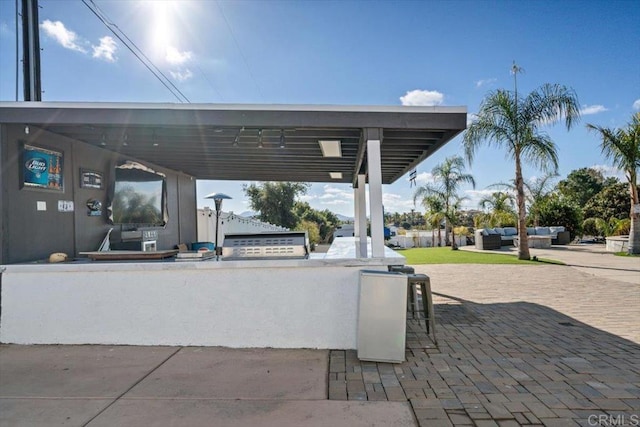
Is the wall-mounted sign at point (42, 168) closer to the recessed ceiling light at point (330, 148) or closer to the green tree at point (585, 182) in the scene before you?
the recessed ceiling light at point (330, 148)

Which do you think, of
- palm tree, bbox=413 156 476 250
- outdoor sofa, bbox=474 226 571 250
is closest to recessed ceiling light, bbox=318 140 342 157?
outdoor sofa, bbox=474 226 571 250

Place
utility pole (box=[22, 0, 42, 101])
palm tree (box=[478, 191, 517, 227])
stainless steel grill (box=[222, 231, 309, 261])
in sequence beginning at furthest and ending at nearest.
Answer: palm tree (box=[478, 191, 517, 227]), utility pole (box=[22, 0, 42, 101]), stainless steel grill (box=[222, 231, 309, 261])

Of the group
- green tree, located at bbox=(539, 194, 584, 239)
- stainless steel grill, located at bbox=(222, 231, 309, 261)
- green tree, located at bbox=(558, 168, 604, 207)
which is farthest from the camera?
green tree, located at bbox=(558, 168, 604, 207)

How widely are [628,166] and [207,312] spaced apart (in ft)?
49.7

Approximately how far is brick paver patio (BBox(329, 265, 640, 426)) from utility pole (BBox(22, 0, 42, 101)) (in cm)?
629

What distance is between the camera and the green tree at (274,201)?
3033 centimetres

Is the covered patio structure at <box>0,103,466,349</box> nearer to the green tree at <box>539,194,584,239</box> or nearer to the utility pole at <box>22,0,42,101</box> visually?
the utility pole at <box>22,0,42,101</box>

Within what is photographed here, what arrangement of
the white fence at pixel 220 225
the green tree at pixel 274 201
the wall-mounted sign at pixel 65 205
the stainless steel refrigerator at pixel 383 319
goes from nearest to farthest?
the stainless steel refrigerator at pixel 383 319 < the wall-mounted sign at pixel 65 205 < the white fence at pixel 220 225 < the green tree at pixel 274 201

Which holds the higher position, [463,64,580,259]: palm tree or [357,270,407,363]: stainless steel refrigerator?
[463,64,580,259]: palm tree

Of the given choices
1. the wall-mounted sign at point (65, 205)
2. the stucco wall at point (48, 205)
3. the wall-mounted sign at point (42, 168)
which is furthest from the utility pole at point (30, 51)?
the wall-mounted sign at point (65, 205)

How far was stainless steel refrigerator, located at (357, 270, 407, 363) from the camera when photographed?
12.6 ft

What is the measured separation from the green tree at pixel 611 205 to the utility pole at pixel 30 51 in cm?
3066

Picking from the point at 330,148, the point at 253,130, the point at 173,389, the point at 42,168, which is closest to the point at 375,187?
the point at 330,148

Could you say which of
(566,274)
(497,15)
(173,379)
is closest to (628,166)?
(566,274)
